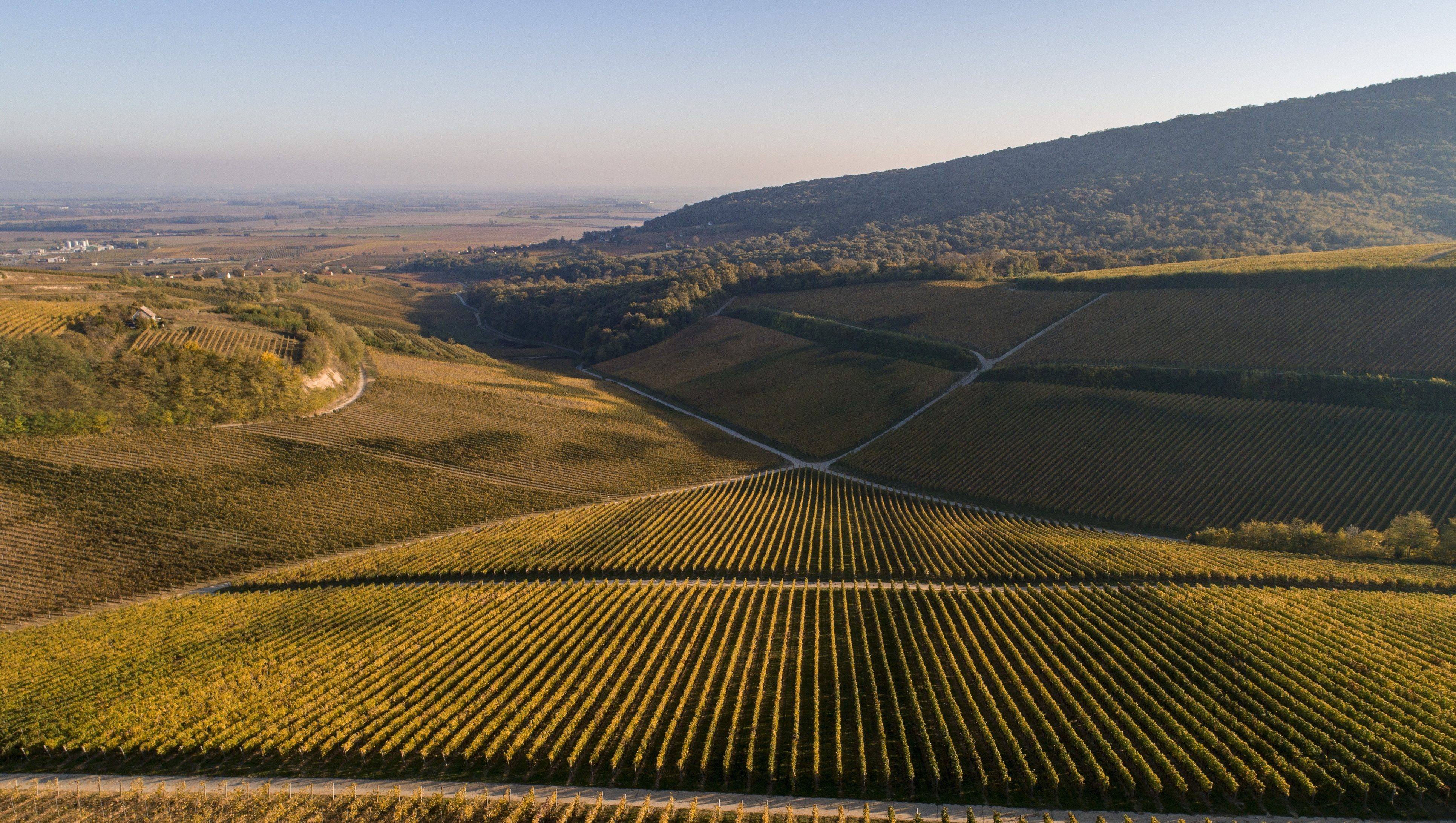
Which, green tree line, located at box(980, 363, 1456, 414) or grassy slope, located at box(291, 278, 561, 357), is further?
grassy slope, located at box(291, 278, 561, 357)

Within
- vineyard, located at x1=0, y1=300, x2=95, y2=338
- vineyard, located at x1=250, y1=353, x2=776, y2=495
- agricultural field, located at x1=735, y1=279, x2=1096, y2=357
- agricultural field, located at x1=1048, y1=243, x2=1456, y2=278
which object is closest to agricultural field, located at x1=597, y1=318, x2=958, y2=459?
vineyard, located at x1=250, y1=353, x2=776, y2=495

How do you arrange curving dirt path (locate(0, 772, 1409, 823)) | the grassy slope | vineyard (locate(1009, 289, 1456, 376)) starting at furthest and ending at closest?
the grassy slope
vineyard (locate(1009, 289, 1456, 376))
curving dirt path (locate(0, 772, 1409, 823))

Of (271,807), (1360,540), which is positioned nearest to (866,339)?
(1360,540)

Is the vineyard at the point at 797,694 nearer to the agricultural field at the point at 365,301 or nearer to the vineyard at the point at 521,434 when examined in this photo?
the vineyard at the point at 521,434

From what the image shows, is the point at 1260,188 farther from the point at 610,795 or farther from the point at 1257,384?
the point at 610,795

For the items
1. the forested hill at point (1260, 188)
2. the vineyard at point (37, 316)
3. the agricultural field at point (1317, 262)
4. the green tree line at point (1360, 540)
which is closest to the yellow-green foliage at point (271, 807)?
the green tree line at point (1360, 540)

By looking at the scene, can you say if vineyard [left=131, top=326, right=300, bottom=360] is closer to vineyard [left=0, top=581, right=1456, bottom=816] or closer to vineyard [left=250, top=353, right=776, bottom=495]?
vineyard [left=250, top=353, right=776, bottom=495]

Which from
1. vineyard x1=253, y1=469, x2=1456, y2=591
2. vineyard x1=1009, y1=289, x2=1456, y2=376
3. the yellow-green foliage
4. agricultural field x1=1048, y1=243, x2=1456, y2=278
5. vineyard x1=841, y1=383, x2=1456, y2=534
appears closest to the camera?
the yellow-green foliage

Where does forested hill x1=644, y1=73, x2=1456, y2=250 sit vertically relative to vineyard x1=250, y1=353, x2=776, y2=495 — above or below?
above
